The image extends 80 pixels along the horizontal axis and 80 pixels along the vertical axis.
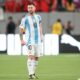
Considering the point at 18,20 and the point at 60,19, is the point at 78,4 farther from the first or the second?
the point at 18,20

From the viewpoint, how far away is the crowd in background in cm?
2853

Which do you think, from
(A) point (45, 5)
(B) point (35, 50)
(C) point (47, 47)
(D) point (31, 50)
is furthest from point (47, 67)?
(A) point (45, 5)

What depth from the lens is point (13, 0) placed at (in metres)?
28.6

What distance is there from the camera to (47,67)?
18453mm

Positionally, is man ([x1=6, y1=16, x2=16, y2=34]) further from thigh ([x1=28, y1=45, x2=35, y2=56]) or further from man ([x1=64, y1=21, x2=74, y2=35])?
thigh ([x1=28, y1=45, x2=35, y2=56])

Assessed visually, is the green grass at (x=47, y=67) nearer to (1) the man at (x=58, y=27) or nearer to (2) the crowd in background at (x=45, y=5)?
(1) the man at (x=58, y=27)

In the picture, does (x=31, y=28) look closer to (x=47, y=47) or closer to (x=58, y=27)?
(x=47, y=47)

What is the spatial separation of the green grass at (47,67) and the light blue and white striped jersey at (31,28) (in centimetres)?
110

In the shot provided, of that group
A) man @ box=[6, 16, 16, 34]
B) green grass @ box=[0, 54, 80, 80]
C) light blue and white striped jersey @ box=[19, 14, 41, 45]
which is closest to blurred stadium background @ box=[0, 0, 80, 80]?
green grass @ box=[0, 54, 80, 80]

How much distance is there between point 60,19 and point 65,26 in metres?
0.45

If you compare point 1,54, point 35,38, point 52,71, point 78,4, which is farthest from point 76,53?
point 35,38

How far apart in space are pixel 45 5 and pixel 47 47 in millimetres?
4969

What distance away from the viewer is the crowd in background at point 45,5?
2853 centimetres

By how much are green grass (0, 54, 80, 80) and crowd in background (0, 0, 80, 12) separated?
228 inches
